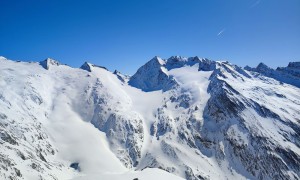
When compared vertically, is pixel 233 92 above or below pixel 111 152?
above

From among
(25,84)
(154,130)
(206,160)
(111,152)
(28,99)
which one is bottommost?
(206,160)

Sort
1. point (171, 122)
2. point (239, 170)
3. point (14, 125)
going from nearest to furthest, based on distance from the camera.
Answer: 1. point (14, 125)
2. point (239, 170)
3. point (171, 122)

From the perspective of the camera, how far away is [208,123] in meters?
179

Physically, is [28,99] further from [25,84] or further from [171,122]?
[171,122]

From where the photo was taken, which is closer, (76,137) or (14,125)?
(14,125)

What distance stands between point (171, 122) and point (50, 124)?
241 ft

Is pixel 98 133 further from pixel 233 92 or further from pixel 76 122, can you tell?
pixel 233 92

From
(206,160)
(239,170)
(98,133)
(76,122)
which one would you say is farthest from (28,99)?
(239,170)

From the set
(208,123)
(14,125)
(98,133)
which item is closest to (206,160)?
(208,123)

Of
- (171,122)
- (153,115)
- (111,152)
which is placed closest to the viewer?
(111,152)

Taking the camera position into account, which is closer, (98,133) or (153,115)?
(98,133)

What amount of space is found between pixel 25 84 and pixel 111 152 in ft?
238

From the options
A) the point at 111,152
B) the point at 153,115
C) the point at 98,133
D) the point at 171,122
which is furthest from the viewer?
the point at 153,115

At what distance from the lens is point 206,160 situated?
155m
